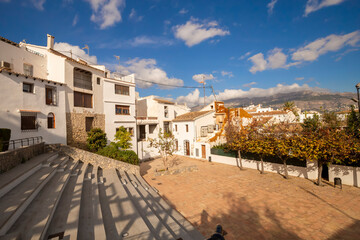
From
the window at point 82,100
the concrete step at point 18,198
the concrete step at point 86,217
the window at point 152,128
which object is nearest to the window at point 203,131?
the window at point 152,128

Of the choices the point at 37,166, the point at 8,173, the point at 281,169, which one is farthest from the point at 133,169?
the point at 281,169

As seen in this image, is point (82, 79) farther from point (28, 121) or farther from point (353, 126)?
point (353, 126)

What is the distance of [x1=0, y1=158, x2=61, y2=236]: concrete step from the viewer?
15.0 feet

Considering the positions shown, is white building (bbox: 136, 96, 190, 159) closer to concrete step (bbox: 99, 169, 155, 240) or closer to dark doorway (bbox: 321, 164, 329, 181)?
concrete step (bbox: 99, 169, 155, 240)

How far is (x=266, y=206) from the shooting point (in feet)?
32.9

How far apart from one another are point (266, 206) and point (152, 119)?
23055 mm

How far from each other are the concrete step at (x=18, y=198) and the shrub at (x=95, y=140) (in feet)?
35.9

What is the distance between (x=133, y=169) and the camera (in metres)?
16.6

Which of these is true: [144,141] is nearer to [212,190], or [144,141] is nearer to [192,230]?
[212,190]

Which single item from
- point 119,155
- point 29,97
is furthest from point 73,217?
point 29,97

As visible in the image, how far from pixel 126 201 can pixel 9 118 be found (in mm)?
13795

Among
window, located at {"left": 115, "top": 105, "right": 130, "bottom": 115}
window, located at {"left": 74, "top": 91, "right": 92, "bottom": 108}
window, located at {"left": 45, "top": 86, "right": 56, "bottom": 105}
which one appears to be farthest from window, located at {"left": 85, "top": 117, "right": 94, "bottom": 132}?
window, located at {"left": 45, "top": 86, "right": 56, "bottom": 105}

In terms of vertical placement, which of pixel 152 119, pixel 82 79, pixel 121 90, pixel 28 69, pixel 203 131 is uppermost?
pixel 28 69

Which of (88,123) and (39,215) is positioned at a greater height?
(88,123)
